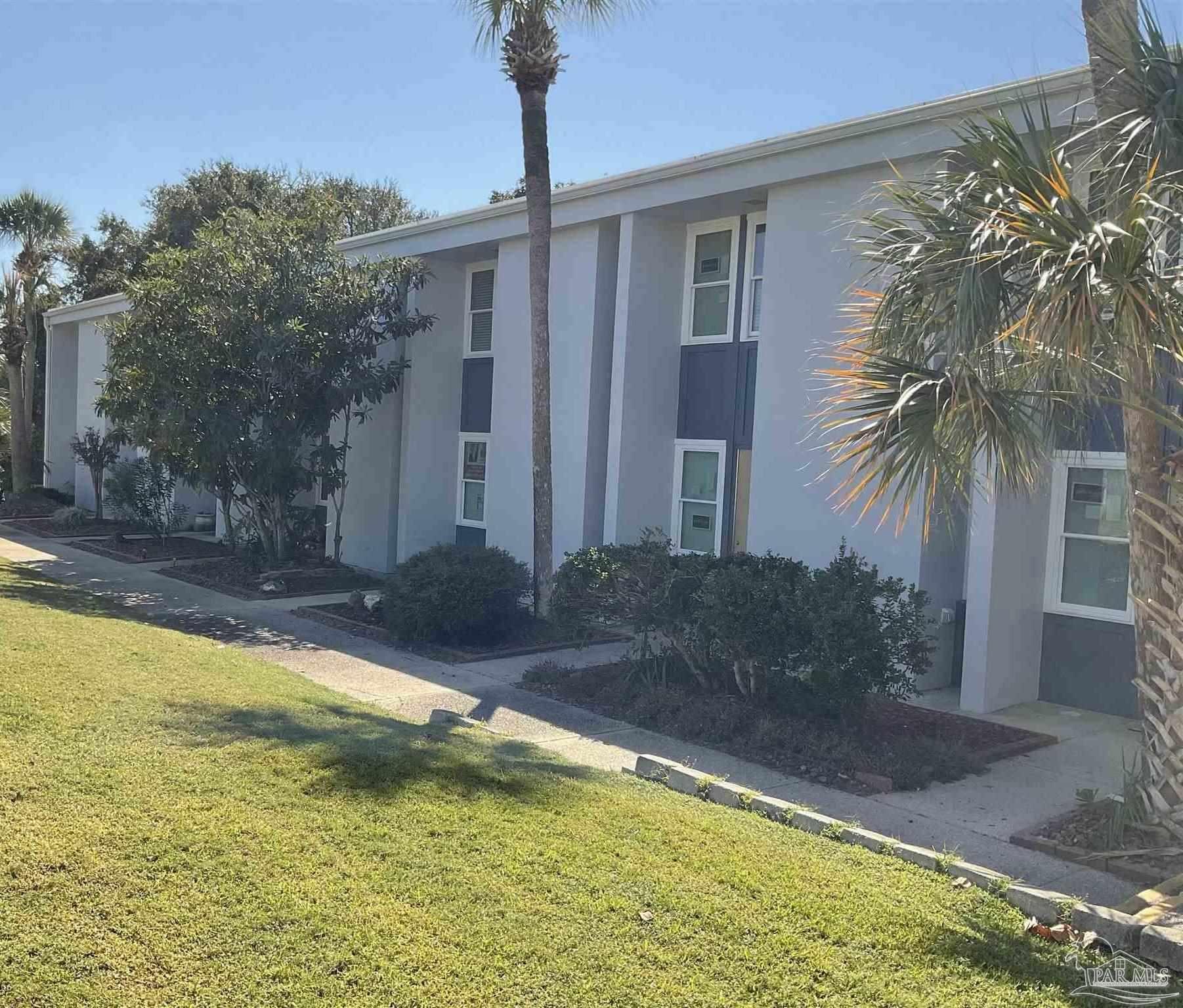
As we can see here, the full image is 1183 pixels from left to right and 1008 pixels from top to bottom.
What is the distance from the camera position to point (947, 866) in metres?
5.54

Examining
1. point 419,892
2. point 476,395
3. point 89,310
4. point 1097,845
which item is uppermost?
point 89,310

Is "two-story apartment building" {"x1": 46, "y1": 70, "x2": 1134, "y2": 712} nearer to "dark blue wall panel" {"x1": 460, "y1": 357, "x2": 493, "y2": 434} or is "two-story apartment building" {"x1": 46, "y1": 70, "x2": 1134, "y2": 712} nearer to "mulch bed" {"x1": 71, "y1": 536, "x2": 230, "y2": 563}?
"dark blue wall panel" {"x1": 460, "y1": 357, "x2": 493, "y2": 434}

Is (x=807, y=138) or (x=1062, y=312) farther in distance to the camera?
(x=807, y=138)

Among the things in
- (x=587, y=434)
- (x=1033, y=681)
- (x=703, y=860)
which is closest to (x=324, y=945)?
(x=703, y=860)

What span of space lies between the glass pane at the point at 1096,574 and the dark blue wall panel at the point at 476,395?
9.36 m

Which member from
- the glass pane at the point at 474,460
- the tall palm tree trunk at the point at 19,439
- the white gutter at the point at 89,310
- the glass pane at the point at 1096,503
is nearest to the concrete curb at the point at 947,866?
the glass pane at the point at 1096,503

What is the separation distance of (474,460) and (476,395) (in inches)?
42.0

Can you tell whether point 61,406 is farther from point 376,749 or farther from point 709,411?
point 376,749

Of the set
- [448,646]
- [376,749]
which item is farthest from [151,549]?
[376,749]

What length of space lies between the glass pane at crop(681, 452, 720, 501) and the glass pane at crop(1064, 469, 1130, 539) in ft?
14.8

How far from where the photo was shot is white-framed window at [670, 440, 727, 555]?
13.7 m

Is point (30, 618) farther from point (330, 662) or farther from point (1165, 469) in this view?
point (1165, 469)

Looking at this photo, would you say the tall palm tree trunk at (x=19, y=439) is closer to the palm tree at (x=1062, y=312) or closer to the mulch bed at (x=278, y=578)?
the mulch bed at (x=278, y=578)

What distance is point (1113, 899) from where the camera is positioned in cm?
548
